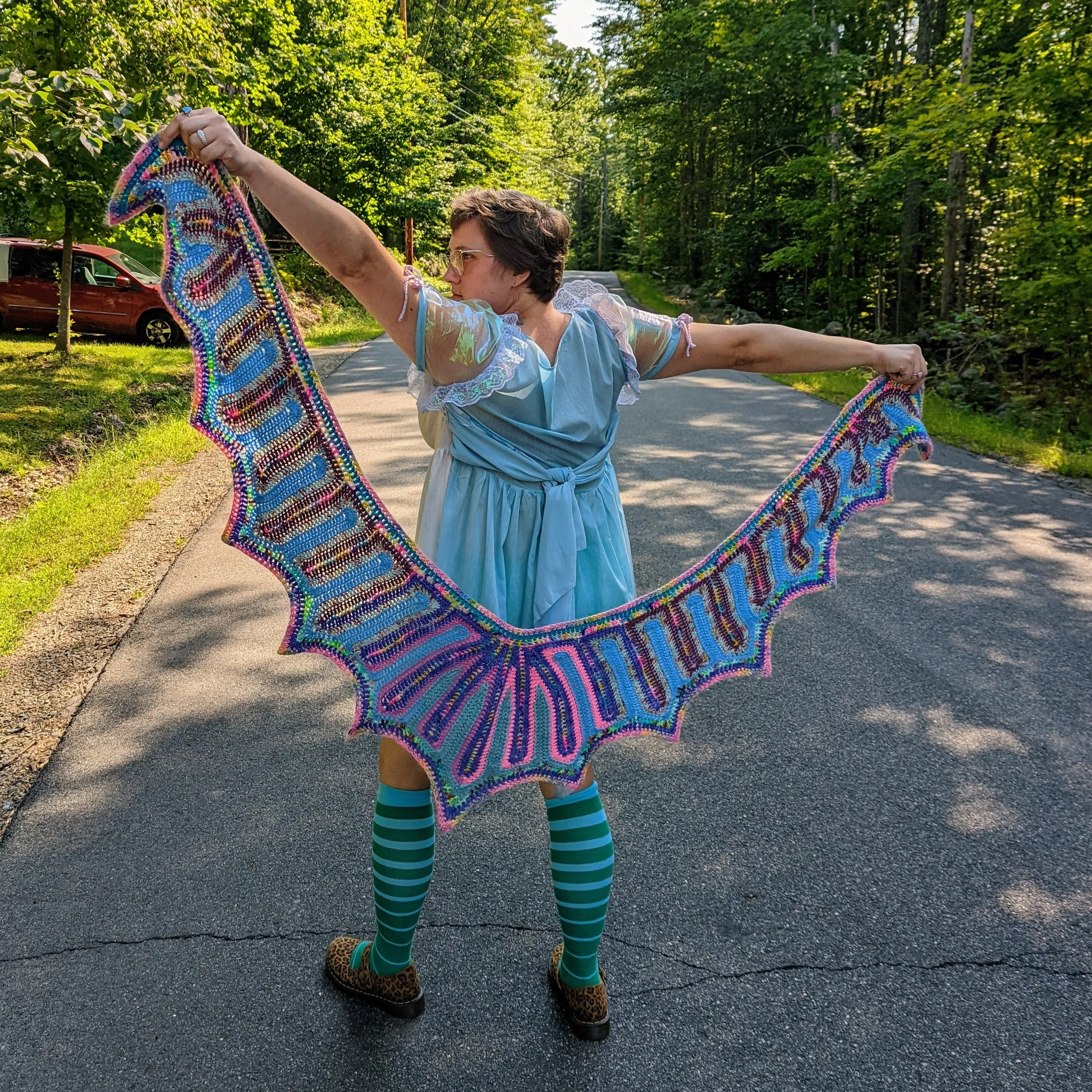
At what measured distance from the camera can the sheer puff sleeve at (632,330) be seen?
6.97 feet

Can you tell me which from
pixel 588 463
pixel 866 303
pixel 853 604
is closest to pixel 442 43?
pixel 866 303

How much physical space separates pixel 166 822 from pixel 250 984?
0.88 metres

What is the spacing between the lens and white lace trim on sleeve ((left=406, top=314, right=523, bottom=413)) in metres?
1.91

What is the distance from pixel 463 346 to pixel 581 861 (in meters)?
1.21

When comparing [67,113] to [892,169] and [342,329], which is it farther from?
[342,329]

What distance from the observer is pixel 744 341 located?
86.0 inches

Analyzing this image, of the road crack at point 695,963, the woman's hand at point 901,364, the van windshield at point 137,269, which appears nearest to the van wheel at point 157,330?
the van windshield at point 137,269

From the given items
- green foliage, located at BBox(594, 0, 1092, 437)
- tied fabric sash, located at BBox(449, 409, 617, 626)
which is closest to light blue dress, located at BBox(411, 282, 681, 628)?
tied fabric sash, located at BBox(449, 409, 617, 626)

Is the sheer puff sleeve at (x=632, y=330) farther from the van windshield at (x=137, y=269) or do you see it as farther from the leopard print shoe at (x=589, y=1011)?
the van windshield at (x=137, y=269)

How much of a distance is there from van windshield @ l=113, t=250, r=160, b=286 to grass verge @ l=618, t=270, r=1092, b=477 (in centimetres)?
1050

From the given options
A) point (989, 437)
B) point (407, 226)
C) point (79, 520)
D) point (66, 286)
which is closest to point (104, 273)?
point (66, 286)

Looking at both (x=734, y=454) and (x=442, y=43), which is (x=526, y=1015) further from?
(x=442, y=43)

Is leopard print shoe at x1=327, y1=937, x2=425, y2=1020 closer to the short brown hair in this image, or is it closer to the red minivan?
the short brown hair

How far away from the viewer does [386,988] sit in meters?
2.26
